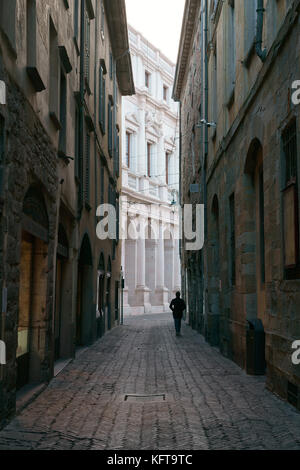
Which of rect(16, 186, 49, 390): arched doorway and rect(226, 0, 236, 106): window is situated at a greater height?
rect(226, 0, 236, 106): window

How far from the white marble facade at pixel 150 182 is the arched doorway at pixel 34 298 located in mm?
25416

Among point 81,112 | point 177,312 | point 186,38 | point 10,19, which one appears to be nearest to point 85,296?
point 177,312

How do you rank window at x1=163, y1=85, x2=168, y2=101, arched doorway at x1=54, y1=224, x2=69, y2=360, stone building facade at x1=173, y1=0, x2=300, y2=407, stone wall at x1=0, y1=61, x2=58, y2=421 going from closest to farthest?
stone wall at x1=0, y1=61, x2=58, y2=421 < stone building facade at x1=173, y1=0, x2=300, y2=407 < arched doorway at x1=54, y1=224, x2=69, y2=360 < window at x1=163, y1=85, x2=168, y2=101

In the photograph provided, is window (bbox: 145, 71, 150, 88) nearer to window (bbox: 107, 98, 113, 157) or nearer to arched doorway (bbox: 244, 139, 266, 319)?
window (bbox: 107, 98, 113, 157)

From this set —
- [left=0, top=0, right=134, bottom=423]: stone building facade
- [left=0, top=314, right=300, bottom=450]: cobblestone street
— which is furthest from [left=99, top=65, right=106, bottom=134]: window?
[left=0, top=314, right=300, bottom=450]: cobblestone street

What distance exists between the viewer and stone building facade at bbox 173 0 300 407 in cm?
769

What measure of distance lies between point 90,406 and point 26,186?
282 centimetres

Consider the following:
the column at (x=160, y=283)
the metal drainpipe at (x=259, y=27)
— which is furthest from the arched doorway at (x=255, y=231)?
the column at (x=160, y=283)

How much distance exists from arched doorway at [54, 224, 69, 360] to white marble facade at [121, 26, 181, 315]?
22157 mm

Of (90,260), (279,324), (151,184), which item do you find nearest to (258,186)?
(279,324)

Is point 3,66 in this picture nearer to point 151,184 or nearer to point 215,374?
point 215,374

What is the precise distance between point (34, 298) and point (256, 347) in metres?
3.65

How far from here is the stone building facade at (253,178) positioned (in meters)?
7.69

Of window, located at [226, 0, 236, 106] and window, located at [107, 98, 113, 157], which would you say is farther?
window, located at [107, 98, 113, 157]
